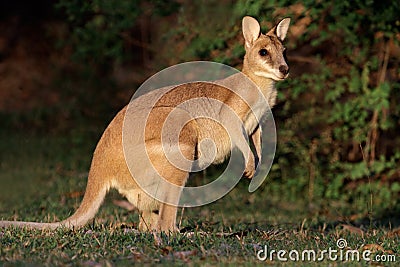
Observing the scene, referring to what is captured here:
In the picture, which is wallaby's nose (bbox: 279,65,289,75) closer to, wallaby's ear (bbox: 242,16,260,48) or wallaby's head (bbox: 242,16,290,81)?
wallaby's head (bbox: 242,16,290,81)

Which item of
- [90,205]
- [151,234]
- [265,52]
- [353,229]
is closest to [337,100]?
[353,229]

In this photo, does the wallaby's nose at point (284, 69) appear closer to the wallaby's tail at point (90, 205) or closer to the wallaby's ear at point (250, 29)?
the wallaby's ear at point (250, 29)

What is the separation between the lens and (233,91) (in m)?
5.39

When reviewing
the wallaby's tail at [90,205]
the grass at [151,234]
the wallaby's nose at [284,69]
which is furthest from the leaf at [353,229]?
the wallaby's tail at [90,205]

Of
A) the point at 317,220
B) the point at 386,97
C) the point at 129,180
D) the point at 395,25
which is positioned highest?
the point at 395,25

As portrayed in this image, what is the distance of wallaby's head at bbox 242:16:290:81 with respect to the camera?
5.21 meters

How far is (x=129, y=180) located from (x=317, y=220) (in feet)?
7.99

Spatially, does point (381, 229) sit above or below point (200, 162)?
below

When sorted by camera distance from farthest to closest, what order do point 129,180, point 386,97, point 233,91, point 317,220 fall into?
point 386,97 < point 317,220 < point 233,91 < point 129,180

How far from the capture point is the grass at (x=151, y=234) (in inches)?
155

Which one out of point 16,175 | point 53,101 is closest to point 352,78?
point 16,175

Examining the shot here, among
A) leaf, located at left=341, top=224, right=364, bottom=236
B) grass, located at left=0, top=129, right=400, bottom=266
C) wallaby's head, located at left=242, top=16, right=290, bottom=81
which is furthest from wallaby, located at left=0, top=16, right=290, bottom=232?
leaf, located at left=341, top=224, right=364, bottom=236

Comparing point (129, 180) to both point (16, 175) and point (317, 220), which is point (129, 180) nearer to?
point (317, 220)

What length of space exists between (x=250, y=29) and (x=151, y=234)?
6.07 ft
